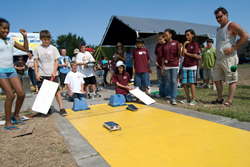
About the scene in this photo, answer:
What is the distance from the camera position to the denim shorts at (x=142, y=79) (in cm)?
562

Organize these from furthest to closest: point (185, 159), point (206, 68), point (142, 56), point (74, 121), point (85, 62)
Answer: point (206, 68)
point (85, 62)
point (142, 56)
point (74, 121)
point (185, 159)

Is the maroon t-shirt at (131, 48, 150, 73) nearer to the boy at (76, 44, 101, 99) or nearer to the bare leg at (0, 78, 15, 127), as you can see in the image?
the boy at (76, 44, 101, 99)

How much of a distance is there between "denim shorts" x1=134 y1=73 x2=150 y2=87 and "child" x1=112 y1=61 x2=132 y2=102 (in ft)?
0.95

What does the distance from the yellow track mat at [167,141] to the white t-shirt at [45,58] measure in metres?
1.30

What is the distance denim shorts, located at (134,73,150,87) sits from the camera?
5621 mm

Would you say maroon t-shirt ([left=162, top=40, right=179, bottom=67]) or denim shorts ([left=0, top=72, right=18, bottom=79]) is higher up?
maroon t-shirt ([left=162, top=40, right=179, bottom=67])

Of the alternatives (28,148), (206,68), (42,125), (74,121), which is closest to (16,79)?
(42,125)

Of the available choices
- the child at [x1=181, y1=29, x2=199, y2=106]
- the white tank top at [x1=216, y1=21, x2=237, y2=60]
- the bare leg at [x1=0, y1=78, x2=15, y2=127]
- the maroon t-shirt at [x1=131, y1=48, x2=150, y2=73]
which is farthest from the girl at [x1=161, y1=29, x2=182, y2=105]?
the bare leg at [x1=0, y1=78, x2=15, y2=127]

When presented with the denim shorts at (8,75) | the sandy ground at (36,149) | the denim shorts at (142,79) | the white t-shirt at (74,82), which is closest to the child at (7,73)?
the denim shorts at (8,75)

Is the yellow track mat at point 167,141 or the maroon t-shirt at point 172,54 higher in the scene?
the maroon t-shirt at point 172,54

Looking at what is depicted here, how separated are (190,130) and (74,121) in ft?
7.02

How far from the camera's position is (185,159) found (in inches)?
80.4

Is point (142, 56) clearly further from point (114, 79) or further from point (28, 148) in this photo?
point (28, 148)

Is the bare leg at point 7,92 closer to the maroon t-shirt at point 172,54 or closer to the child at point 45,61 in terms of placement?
the child at point 45,61
